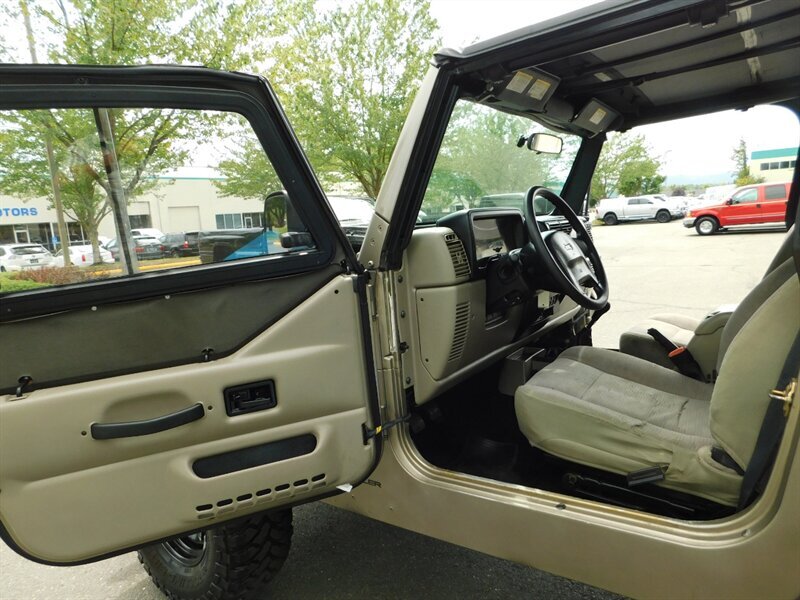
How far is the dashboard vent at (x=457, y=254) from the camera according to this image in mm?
1951

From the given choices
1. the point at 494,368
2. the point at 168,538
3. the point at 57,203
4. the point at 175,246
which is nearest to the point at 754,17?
the point at 494,368

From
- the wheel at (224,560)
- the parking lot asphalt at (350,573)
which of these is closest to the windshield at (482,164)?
the wheel at (224,560)

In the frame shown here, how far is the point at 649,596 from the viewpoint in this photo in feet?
4.48

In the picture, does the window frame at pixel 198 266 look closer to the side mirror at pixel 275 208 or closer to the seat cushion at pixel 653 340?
the side mirror at pixel 275 208

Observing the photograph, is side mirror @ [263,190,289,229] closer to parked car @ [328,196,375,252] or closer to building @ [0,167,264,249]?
building @ [0,167,264,249]

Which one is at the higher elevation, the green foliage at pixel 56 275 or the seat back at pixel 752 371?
the green foliage at pixel 56 275

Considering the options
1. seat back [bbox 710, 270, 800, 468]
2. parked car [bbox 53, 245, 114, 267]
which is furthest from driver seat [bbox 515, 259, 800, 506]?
parked car [bbox 53, 245, 114, 267]

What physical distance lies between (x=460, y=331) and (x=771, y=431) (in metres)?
0.99

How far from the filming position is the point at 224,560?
1.81 metres

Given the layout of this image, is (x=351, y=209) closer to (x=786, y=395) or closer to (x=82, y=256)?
(x=82, y=256)

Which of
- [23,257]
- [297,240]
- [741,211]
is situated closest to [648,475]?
[297,240]

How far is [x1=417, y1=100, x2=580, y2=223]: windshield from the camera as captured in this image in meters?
2.12

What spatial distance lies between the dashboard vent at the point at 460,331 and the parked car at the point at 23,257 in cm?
128

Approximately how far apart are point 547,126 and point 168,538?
2.47 meters
